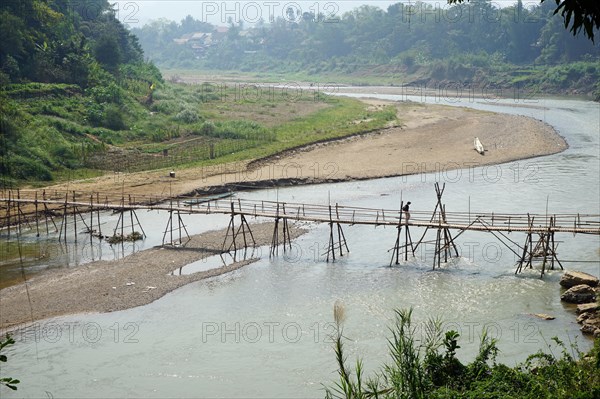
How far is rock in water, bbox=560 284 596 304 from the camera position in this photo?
997 inches

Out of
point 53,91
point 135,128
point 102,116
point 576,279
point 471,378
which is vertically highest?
point 53,91

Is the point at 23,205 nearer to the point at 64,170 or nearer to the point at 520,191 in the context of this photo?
the point at 64,170

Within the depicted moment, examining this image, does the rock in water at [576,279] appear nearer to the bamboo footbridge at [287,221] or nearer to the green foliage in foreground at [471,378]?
the bamboo footbridge at [287,221]

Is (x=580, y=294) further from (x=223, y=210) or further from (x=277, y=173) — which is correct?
(x=277, y=173)

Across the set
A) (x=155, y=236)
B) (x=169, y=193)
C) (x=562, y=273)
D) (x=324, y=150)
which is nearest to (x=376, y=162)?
(x=324, y=150)

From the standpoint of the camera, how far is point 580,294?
25.5 metres

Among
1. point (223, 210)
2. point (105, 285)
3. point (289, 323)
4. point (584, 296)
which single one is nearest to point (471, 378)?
point (289, 323)

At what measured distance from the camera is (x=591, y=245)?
32.6 m

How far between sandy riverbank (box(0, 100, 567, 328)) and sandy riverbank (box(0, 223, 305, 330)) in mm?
37

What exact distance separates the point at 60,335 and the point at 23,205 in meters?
16.7

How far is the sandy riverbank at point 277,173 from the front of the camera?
27517mm

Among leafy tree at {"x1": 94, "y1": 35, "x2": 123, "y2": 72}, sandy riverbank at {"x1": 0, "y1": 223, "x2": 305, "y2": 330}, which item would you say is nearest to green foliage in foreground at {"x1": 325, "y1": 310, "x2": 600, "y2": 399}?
sandy riverbank at {"x1": 0, "y1": 223, "x2": 305, "y2": 330}

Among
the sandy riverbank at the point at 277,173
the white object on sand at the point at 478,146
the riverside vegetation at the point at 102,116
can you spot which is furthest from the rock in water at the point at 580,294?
the white object on sand at the point at 478,146

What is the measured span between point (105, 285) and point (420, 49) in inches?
4476
